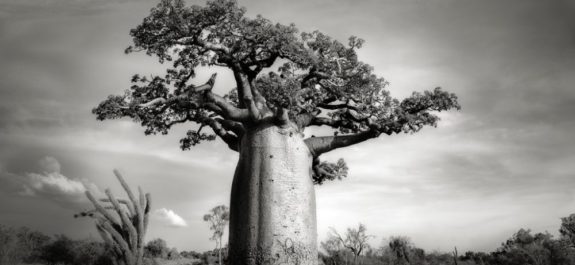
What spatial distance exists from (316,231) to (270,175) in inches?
54.3

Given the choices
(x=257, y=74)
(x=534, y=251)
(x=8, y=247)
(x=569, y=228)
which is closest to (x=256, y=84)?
(x=257, y=74)

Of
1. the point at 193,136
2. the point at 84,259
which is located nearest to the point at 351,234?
the point at 84,259

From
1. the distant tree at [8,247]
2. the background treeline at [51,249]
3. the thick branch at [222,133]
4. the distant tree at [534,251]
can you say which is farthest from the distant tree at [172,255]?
the thick branch at [222,133]

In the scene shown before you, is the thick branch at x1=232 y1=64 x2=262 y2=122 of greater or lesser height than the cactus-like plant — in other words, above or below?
above

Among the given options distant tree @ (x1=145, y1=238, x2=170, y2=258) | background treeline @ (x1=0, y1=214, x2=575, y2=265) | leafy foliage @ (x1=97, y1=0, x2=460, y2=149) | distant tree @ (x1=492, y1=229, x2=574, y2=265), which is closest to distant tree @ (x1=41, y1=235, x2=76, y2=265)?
background treeline @ (x1=0, y1=214, x2=575, y2=265)

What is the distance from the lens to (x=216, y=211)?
35.1 meters

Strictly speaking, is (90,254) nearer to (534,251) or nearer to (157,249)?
(157,249)

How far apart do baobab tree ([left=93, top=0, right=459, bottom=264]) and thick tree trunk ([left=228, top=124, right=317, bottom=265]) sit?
0.02 meters

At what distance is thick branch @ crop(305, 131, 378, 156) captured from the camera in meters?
8.32

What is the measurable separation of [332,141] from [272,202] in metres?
1.98

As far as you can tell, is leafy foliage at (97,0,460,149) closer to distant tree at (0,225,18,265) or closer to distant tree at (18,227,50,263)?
distant tree at (0,225,18,265)

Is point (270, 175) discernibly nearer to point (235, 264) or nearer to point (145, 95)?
point (235, 264)

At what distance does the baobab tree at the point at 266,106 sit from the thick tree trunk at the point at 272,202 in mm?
17

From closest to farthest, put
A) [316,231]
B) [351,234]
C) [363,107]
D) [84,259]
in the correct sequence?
[316,231], [363,107], [84,259], [351,234]
